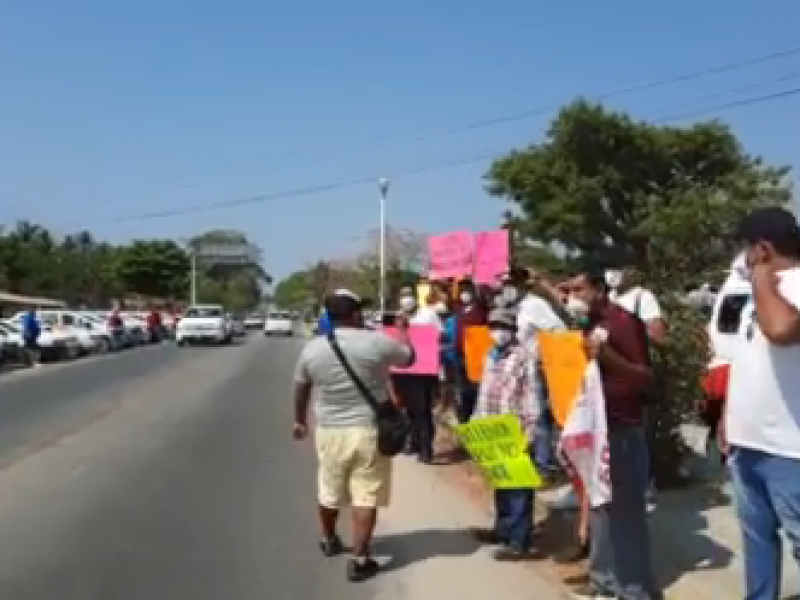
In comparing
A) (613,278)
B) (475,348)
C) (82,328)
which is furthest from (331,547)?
(82,328)

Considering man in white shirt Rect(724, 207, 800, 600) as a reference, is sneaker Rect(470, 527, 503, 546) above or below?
below

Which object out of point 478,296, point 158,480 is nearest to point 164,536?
point 158,480

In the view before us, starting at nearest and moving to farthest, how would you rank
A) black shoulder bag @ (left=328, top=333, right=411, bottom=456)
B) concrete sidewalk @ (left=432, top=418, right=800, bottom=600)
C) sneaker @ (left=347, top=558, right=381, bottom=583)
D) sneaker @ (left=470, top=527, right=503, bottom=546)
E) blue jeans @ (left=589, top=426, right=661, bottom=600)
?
blue jeans @ (left=589, top=426, right=661, bottom=600) < concrete sidewalk @ (left=432, top=418, right=800, bottom=600) < sneaker @ (left=347, top=558, right=381, bottom=583) < black shoulder bag @ (left=328, top=333, right=411, bottom=456) < sneaker @ (left=470, top=527, right=503, bottom=546)

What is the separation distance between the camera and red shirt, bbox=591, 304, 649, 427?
653 cm

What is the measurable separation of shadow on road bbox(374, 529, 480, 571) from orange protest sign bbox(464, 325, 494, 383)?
2548 mm

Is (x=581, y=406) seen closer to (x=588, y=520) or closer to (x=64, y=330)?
(x=588, y=520)

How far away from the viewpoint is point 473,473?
12102 mm

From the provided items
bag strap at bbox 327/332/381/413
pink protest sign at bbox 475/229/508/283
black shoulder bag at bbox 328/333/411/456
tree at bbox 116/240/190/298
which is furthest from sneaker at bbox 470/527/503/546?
tree at bbox 116/240/190/298

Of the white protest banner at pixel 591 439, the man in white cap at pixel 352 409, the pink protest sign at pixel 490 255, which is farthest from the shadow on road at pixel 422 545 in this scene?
the pink protest sign at pixel 490 255

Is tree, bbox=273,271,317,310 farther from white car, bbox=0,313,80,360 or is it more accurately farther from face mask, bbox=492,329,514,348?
face mask, bbox=492,329,514,348

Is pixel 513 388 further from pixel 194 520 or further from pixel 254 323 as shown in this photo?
pixel 254 323

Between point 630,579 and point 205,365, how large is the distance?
28906mm

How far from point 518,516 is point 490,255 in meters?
6.14

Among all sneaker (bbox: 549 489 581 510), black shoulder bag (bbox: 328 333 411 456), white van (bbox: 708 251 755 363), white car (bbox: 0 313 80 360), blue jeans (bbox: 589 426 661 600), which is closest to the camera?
white van (bbox: 708 251 755 363)
